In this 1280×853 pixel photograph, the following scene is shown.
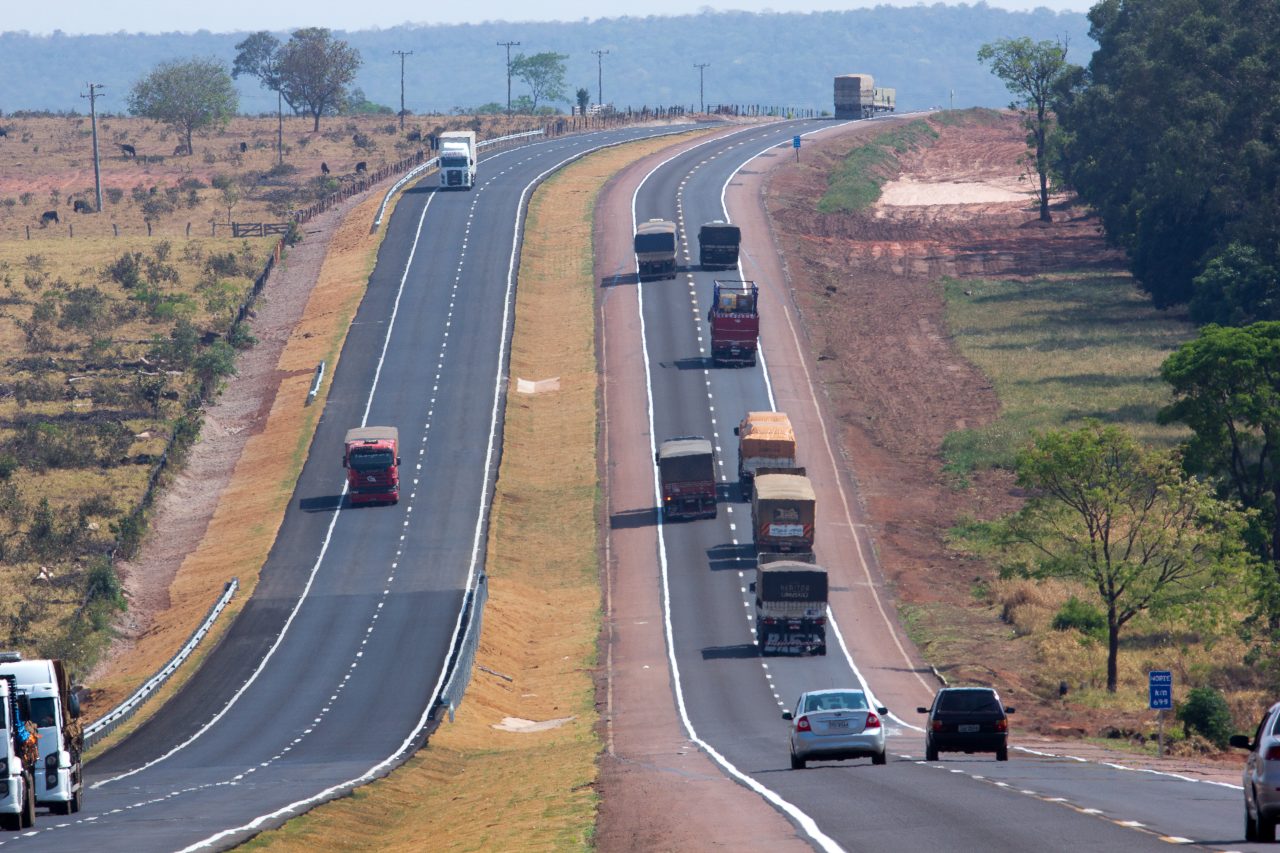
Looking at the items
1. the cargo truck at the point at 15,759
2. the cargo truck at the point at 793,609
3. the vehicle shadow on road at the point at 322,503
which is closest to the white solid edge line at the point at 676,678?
the cargo truck at the point at 793,609

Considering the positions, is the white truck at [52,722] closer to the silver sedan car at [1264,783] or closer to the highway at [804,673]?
the highway at [804,673]

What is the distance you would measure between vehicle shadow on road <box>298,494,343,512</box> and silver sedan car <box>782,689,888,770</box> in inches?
1867

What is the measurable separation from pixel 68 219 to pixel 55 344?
145ft

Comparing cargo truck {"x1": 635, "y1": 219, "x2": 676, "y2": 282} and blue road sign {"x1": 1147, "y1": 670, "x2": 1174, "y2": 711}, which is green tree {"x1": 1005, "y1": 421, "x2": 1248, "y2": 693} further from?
cargo truck {"x1": 635, "y1": 219, "x2": 676, "y2": 282}

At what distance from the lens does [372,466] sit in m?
81.7

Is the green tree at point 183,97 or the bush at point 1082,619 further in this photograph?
the green tree at point 183,97

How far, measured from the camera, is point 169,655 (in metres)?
65.4

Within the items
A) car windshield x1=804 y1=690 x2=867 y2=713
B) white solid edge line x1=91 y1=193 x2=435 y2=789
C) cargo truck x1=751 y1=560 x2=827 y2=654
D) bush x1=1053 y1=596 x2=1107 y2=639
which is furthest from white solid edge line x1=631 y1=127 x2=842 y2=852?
bush x1=1053 y1=596 x2=1107 y2=639

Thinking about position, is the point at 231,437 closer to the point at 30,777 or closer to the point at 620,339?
the point at 620,339

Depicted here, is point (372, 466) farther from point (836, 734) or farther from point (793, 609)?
point (836, 734)

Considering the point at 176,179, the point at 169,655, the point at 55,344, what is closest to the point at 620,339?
the point at 55,344

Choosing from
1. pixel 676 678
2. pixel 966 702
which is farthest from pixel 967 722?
pixel 676 678

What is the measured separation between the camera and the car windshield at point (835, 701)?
127ft

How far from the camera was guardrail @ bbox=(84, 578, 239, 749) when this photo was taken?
175 feet
